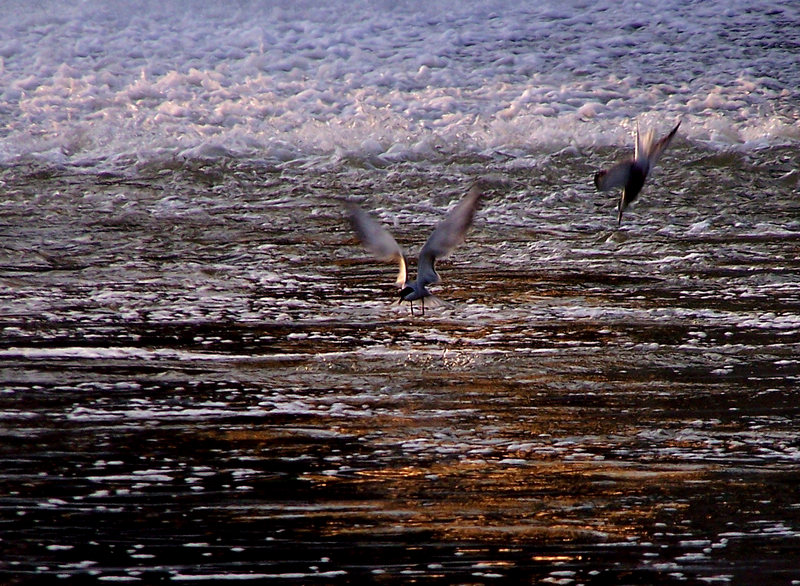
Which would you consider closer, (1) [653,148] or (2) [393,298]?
(1) [653,148]

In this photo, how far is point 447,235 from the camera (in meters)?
6.28

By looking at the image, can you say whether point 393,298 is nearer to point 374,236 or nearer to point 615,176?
point 374,236

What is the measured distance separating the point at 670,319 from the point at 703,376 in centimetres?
93

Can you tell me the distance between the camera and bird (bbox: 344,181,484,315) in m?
6.20

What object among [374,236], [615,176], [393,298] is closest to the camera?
[374,236]

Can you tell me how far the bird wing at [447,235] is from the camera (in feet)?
20.3

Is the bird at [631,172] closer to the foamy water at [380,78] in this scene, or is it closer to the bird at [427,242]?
the bird at [427,242]

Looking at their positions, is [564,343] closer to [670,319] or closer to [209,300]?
[670,319]

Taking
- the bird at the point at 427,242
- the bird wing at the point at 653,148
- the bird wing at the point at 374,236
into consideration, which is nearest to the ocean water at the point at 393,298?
the bird at the point at 427,242

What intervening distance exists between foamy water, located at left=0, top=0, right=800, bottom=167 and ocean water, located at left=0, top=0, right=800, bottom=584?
44 mm

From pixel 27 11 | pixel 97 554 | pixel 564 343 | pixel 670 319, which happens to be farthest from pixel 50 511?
pixel 27 11

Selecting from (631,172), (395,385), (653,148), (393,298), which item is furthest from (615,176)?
(395,385)

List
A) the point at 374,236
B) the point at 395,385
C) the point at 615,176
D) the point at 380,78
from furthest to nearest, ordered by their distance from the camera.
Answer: the point at 380,78, the point at 615,176, the point at 374,236, the point at 395,385

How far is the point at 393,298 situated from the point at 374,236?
80 centimetres
